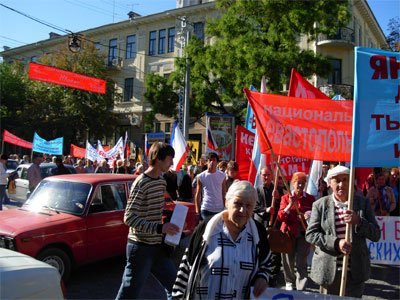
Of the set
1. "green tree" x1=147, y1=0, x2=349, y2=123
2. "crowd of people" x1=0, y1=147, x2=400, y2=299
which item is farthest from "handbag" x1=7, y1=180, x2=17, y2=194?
"green tree" x1=147, y1=0, x2=349, y2=123

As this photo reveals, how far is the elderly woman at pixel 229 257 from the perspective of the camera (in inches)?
112

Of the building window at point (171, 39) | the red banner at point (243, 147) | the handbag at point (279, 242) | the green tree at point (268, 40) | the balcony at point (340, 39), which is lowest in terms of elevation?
the handbag at point (279, 242)

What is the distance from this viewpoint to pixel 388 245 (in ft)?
22.7

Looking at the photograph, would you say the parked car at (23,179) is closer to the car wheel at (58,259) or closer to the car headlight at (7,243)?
the car wheel at (58,259)

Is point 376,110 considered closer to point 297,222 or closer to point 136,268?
point 297,222

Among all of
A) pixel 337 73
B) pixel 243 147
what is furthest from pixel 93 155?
pixel 337 73

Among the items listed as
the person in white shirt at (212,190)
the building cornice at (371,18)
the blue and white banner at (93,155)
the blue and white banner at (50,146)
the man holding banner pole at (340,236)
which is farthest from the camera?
the building cornice at (371,18)

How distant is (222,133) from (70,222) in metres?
9.16

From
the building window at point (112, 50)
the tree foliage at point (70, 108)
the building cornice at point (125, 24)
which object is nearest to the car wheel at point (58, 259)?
the building cornice at point (125, 24)

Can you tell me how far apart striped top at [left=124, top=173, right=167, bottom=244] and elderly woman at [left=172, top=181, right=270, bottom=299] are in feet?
3.06

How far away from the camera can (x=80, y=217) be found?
631 cm

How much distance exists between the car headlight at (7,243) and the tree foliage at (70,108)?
33.3m

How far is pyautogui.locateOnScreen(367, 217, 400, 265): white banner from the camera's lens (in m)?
6.91

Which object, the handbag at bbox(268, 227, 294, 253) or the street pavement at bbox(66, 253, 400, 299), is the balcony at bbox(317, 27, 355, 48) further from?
the handbag at bbox(268, 227, 294, 253)
